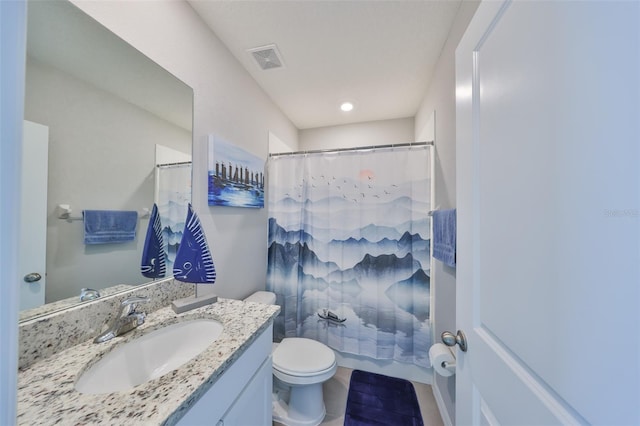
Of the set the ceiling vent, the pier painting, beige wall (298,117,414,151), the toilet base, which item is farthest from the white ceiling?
the toilet base

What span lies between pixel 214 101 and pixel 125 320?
122 centimetres

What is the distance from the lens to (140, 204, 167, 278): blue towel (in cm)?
100

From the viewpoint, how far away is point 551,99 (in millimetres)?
415

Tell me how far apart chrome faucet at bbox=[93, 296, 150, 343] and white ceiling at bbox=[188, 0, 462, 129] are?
4.95 ft

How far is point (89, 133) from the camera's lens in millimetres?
805

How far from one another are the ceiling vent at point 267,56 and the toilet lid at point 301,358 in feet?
6.69

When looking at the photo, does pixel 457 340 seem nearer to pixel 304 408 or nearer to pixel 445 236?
pixel 445 236

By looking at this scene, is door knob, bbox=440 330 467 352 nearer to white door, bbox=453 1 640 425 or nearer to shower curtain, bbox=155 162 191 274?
white door, bbox=453 1 640 425

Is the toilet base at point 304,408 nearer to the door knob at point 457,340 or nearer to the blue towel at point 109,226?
the door knob at point 457,340

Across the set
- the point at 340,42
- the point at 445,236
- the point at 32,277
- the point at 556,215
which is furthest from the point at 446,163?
the point at 32,277

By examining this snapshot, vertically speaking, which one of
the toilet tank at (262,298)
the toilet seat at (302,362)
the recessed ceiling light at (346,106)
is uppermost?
the recessed ceiling light at (346,106)

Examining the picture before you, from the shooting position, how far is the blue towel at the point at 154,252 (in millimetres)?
1003

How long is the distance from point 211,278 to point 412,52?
1882 millimetres

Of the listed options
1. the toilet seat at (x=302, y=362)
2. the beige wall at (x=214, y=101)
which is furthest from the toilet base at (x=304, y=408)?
the beige wall at (x=214, y=101)
